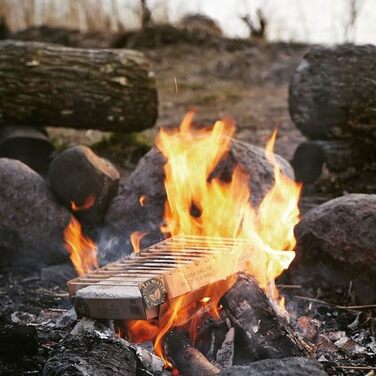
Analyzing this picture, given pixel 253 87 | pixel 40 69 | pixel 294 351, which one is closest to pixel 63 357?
pixel 294 351

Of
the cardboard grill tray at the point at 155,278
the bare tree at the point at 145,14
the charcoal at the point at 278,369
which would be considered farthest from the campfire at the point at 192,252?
the bare tree at the point at 145,14

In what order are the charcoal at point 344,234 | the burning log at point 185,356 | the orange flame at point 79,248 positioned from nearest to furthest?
the burning log at point 185,356, the charcoal at point 344,234, the orange flame at point 79,248

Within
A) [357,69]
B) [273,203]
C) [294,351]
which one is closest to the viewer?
[294,351]

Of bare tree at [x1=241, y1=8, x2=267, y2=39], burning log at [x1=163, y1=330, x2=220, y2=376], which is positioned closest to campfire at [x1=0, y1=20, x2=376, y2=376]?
burning log at [x1=163, y1=330, x2=220, y2=376]

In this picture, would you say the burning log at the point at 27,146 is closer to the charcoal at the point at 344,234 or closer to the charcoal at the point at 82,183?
the charcoal at the point at 82,183

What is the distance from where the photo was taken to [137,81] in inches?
313

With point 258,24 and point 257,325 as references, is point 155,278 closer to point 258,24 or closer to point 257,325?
point 257,325

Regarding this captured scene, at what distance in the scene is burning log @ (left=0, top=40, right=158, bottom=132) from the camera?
759 centimetres

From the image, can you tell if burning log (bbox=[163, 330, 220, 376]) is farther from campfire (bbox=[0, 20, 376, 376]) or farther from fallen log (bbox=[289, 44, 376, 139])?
fallen log (bbox=[289, 44, 376, 139])

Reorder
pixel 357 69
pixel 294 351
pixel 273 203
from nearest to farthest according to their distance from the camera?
pixel 294 351, pixel 273 203, pixel 357 69

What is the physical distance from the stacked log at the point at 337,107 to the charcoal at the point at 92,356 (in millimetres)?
4934

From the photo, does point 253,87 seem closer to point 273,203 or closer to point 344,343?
point 273,203

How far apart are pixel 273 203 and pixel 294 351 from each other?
2.06 meters

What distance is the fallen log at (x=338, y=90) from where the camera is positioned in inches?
296
